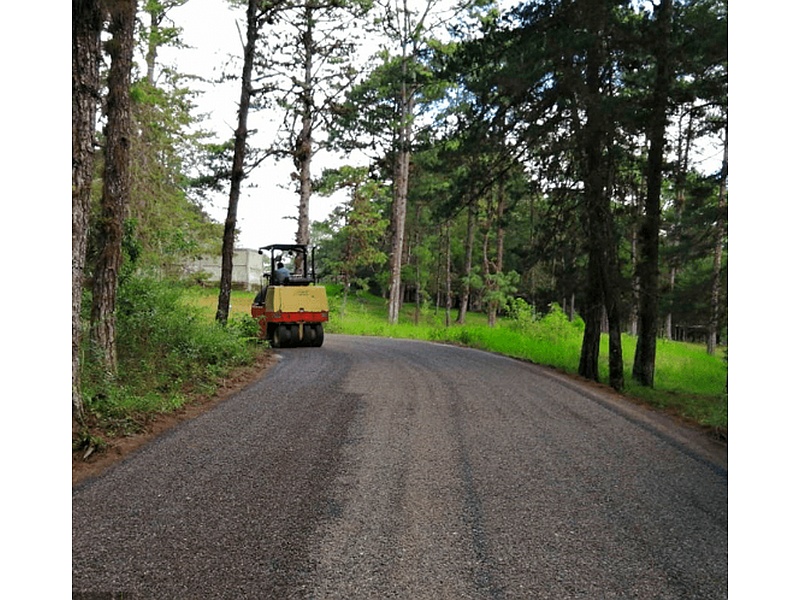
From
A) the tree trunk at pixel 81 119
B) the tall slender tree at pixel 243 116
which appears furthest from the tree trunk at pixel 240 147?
the tree trunk at pixel 81 119

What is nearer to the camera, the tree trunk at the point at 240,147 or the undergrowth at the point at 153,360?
the undergrowth at the point at 153,360

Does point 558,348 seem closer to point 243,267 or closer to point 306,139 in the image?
point 306,139

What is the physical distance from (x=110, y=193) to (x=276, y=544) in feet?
13.5

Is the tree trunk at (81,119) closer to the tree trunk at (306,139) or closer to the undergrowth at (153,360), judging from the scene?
the undergrowth at (153,360)

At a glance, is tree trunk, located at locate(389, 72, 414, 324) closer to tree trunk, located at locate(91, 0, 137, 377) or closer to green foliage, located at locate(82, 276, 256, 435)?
green foliage, located at locate(82, 276, 256, 435)

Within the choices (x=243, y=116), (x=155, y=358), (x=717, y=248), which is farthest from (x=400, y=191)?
(x=155, y=358)

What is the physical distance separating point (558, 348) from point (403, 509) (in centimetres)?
841

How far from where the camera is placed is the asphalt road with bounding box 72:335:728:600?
7.52 ft

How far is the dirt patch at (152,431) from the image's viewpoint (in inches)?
134

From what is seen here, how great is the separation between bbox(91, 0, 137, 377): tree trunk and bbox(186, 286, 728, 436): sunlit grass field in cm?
274

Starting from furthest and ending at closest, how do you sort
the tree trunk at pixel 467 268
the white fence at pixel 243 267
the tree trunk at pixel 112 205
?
the tree trunk at pixel 467 268, the white fence at pixel 243 267, the tree trunk at pixel 112 205

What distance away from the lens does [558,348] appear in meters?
10.8

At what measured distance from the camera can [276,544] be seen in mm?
2547

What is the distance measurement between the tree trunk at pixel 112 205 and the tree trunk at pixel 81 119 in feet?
5.53
